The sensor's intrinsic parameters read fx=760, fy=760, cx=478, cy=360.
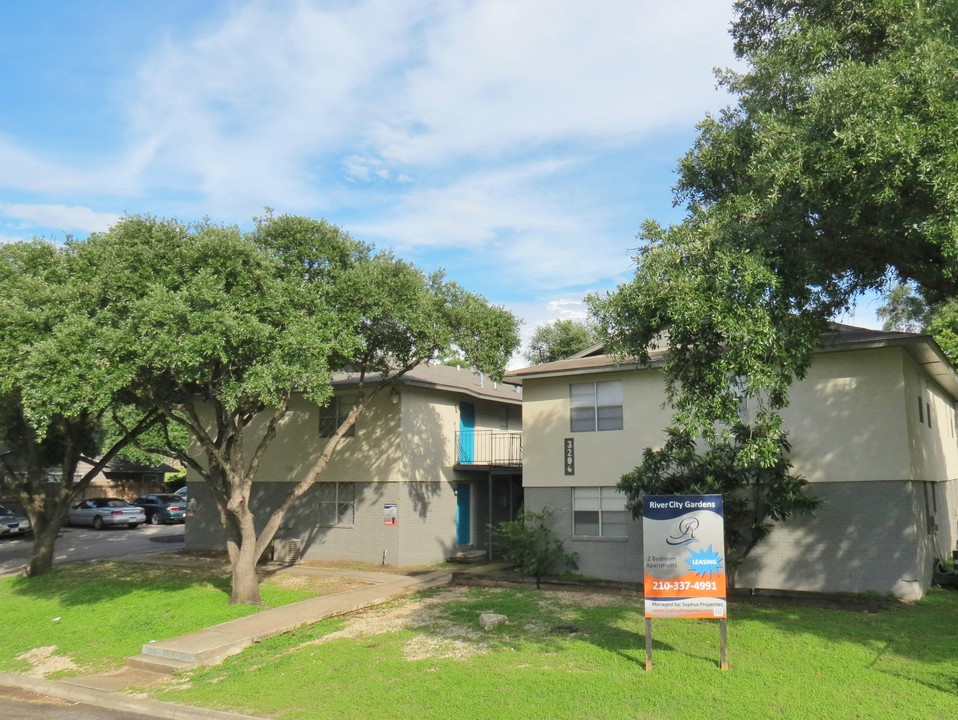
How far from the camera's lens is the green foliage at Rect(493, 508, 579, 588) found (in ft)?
59.5

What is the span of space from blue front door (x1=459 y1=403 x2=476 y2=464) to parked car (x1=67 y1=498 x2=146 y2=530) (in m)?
22.2

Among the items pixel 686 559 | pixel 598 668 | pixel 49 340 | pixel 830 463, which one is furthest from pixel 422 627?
pixel 830 463

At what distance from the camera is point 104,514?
37.0 metres

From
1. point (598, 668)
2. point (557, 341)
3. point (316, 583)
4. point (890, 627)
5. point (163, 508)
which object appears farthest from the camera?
point (557, 341)

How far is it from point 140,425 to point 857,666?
17.5 metres

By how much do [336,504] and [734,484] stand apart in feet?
39.1

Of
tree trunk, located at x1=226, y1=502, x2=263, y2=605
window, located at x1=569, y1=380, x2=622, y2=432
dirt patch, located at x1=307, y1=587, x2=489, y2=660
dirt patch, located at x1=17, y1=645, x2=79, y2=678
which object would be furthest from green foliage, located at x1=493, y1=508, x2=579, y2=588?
dirt patch, located at x1=17, y1=645, x2=79, y2=678

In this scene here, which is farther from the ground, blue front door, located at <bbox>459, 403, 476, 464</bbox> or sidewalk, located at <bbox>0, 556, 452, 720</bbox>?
blue front door, located at <bbox>459, 403, 476, 464</bbox>

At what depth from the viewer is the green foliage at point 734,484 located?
49.0 ft

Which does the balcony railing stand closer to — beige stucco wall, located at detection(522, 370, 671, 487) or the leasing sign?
beige stucco wall, located at detection(522, 370, 671, 487)

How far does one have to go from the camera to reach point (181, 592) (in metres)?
17.1

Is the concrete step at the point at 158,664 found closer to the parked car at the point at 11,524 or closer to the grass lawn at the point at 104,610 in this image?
the grass lawn at the point at 104,610

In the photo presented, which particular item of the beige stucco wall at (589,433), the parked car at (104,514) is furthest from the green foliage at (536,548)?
the parked car at (104,514)

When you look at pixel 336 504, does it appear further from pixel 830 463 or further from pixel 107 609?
pixel 830 463
